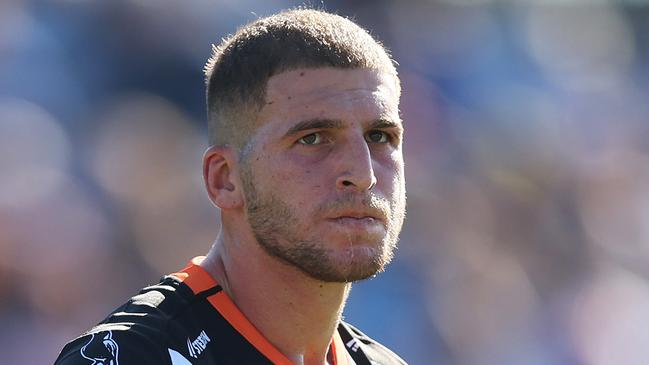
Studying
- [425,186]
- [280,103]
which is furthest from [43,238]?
[280,103]

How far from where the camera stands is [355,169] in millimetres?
3398

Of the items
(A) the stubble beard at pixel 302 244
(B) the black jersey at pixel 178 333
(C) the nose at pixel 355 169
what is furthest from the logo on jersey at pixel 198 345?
(C) the nose at pixel 355 169

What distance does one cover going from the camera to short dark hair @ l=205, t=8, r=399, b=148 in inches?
139

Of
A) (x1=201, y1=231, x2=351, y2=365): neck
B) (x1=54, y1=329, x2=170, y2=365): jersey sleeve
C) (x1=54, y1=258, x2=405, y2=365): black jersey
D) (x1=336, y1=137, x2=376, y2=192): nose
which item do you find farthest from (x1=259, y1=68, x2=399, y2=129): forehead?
(x1=54, y1=329, x2=170, y2=365): jersey sleeve

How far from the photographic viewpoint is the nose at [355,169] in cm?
338

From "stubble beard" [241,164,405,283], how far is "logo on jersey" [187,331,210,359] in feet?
1.24

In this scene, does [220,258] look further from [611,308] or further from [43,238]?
[611,308]

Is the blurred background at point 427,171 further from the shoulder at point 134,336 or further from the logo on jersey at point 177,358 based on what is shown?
the logo on jersey at point 177,358

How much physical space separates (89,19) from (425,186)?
3.01m

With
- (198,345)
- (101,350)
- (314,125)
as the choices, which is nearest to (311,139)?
(314,125)

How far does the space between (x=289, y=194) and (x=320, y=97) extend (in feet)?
1.13

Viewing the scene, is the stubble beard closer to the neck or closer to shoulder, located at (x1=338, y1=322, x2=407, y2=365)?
the neck

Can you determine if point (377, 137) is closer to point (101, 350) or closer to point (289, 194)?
point (289, 194)

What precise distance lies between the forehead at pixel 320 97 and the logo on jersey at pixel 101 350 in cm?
89
